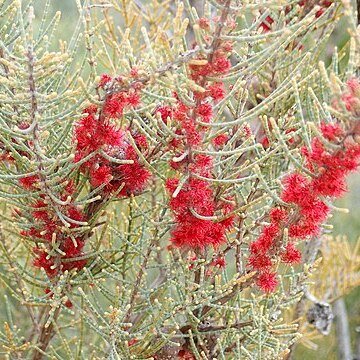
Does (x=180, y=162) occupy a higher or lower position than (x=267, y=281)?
higher

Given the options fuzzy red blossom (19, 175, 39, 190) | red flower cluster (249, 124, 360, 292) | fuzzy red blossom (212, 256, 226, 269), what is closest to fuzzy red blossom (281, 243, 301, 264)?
red flower cluster (249, 124, 360, 292)

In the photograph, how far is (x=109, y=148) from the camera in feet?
2.85

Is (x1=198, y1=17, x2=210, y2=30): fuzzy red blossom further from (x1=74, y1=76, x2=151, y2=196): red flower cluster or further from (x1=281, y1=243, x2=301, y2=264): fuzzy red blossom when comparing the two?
(x1=281, y1=243, x2=301, y2=264): fuzzy red blossom

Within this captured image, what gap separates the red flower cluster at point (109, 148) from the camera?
81cm

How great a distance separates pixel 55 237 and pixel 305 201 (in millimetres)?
338

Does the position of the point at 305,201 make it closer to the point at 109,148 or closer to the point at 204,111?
the point at 204,111

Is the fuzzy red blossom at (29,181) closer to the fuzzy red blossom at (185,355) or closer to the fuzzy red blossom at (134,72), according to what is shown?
the fuzzy red blossom at (134,72)

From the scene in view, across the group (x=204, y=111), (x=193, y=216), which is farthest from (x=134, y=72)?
(x=193, y=216)

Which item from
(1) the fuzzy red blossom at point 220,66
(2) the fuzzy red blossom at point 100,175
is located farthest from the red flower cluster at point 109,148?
(1) the fuzzy red blossom at point 220,66

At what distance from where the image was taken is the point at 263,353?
104 centimetres

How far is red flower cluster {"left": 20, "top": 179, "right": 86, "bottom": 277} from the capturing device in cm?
91

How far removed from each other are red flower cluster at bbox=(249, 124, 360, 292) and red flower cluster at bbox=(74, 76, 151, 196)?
186mm

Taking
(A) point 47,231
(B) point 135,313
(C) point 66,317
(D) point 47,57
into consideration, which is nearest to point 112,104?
(D) point 47,57

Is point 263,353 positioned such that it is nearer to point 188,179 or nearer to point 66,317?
point 188,179
